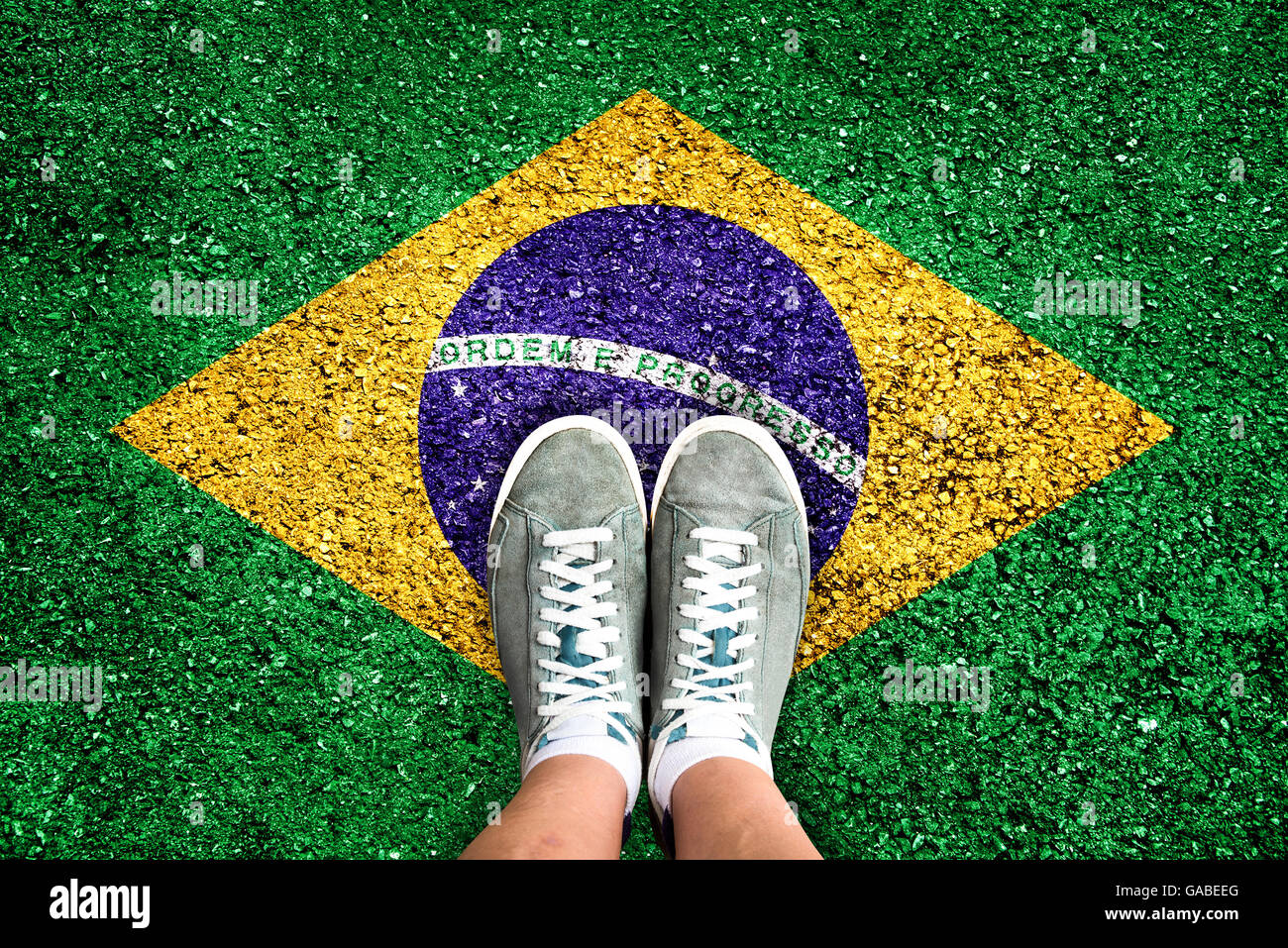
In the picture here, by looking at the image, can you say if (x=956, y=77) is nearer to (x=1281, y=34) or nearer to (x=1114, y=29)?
(x=1114, y=29)

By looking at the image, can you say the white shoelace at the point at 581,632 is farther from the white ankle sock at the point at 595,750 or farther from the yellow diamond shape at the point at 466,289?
the yellow diamond shape at the point at 466,289

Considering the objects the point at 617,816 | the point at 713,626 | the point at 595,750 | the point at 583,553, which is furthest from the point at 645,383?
the point at 617,816

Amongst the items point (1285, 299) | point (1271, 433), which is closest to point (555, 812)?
point (1271, 433)

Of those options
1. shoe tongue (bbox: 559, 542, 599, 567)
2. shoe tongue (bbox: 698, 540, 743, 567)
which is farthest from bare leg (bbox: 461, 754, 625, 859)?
shoe tongue (bbox: 698, 540, 743, 567)

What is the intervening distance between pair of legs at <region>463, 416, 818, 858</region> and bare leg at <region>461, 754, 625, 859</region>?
0.07 meters

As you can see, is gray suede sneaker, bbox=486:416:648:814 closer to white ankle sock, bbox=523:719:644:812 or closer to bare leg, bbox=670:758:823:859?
white ankle sock, bbox=523:719:644:812

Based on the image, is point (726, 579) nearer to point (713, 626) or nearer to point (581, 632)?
point (713, 626)

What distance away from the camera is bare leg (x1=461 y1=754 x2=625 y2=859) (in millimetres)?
1457

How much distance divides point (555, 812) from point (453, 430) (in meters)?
0.97

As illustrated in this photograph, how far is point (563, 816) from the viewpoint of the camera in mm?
1548

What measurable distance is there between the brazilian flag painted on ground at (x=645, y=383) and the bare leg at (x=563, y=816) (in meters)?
0.27

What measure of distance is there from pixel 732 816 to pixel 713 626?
0.49 metres

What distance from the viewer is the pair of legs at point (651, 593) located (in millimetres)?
1848

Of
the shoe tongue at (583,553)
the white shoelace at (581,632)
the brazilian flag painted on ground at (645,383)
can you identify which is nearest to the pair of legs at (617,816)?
the white shoelace at (581,632)
